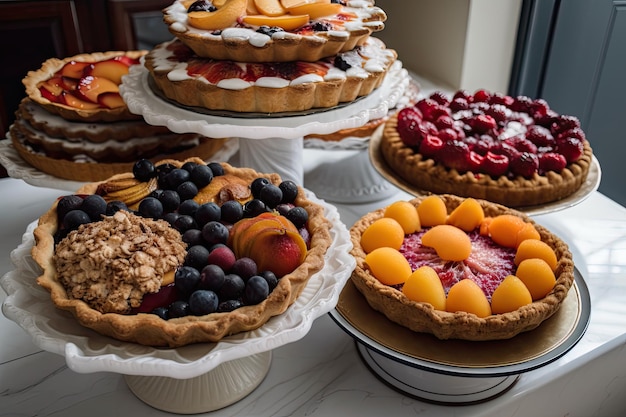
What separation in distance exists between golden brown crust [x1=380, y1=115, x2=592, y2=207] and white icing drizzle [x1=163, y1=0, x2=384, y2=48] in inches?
14.2

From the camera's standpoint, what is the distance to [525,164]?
147cm

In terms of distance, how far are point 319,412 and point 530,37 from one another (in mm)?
1960

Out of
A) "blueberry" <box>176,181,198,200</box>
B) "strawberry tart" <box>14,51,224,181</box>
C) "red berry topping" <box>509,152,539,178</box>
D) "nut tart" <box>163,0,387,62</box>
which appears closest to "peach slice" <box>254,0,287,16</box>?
"nut tart" <box>163,0,387,62</box>

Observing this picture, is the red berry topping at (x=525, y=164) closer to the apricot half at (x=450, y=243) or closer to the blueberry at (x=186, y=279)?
the apricot half at (x=450, y=243)

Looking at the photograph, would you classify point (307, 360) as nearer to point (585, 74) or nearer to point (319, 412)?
point (319, 412)

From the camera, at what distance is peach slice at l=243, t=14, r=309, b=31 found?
131 cm

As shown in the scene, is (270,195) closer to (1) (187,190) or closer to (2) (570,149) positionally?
(1) (187,190)

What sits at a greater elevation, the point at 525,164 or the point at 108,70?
the point at 108,70

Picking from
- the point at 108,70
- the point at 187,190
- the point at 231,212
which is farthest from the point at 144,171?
the point at 108,70

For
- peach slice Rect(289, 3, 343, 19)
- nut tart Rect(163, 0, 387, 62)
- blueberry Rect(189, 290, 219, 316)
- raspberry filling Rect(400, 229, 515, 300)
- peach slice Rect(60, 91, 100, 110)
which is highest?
peach slice Rect(289, 3, 343, 19)

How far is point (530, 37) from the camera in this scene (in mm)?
2412

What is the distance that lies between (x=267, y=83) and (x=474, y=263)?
59cm

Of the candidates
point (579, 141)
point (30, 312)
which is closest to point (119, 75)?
point (30, 312)

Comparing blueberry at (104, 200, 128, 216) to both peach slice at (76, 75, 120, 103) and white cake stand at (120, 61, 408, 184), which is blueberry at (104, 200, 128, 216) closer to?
white cake stand at (120, 61, 408, 184)
